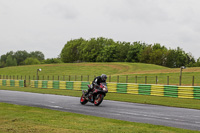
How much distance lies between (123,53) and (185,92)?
9853 centimetres

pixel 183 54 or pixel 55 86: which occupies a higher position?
pixel 183 54

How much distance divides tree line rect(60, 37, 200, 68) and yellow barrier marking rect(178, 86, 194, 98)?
82.0 m

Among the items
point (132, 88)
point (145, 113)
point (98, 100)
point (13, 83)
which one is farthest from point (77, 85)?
point (145, 113)

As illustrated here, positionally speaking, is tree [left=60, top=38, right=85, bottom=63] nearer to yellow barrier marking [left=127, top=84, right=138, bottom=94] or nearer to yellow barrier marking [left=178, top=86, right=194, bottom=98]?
yellow barrier marking [left=127, top=84, right=138, bottom=94]

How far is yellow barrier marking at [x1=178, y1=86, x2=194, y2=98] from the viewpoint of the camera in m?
23.9

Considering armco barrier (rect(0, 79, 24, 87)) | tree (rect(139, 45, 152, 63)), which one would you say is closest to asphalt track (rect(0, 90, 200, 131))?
armco barrier (rect(0, 79, 24, 87))

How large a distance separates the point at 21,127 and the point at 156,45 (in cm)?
12024

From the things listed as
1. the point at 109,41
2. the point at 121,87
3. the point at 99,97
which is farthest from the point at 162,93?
the point at 109,41

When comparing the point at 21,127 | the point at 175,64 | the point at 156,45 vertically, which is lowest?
the point at 21,127

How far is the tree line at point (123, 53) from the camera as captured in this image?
4405 inches

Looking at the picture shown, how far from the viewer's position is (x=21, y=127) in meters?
9.26

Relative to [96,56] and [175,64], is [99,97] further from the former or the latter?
[96,56]

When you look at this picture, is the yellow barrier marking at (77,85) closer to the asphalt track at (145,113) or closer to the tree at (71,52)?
the asphalt track at (145,113)

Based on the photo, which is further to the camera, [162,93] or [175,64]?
[175,64]
